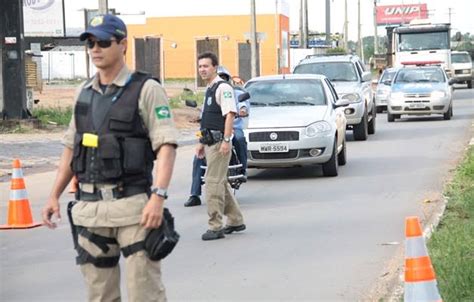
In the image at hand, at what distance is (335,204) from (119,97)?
24.6 ft

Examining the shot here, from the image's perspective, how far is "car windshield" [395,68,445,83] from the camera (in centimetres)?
2850

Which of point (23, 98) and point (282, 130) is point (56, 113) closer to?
point (23, 98)

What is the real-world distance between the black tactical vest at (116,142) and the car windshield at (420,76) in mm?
24053

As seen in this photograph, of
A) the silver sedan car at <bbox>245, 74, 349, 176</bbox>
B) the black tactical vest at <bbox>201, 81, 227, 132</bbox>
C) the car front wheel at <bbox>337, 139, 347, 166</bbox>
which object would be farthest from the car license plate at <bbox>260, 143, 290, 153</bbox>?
the black tactical vest at <bbox>201, 81, 227, 132</bbox>

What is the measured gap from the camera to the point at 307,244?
9625 mm

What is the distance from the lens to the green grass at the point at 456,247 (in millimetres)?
6791

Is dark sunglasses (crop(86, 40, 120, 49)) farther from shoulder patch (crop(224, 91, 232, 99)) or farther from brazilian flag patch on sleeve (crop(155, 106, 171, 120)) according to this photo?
shoulder patch (crop(224, 91, 232, 99))

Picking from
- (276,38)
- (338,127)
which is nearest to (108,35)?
(338,127)

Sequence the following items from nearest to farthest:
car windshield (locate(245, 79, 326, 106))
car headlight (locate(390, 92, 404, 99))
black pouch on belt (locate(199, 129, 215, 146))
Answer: black pouch on belt (locate(199, 129, 215, 146)) → car windshield (locate(245, 79, 326, 106)) → car headlight (locate(390, 92, 404, 99))

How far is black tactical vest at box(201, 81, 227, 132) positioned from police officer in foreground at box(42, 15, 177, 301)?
463 centimetres

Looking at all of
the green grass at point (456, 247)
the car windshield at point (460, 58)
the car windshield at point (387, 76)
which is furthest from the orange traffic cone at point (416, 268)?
the car windshield at point (460, 58)

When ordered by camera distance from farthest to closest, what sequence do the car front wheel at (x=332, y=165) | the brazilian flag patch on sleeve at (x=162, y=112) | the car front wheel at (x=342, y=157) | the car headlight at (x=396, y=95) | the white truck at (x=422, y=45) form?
the white truck at (x=422, y=45)
the car headlight at (x=396, y=95)
the car front wheel at (x=342, y=157)
the car front wheel at (x=332, y=165)
the brazilian flag patch on sleeve at (x=162, y=112)

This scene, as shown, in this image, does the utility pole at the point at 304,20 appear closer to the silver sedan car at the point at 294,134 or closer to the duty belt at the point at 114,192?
the silver sedan car at the point at 294,134

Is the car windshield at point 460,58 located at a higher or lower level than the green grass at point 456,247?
higher
